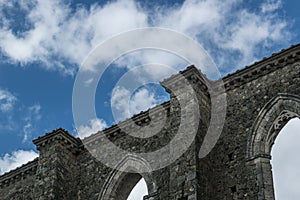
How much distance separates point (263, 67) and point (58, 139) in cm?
683

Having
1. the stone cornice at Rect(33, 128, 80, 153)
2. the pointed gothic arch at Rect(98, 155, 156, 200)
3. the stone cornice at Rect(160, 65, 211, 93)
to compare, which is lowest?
the pointed gothic arch at Rect(98, 155, 156, 200)

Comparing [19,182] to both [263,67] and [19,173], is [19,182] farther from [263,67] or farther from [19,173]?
[263,67]

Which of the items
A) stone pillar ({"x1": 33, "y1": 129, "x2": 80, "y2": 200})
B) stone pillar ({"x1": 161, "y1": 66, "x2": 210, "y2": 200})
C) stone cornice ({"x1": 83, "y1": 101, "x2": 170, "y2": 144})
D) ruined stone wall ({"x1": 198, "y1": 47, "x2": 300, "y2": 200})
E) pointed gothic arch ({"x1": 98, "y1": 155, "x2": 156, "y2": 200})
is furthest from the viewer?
stone pillar ({"x1": 33, "y1": 129, "x2": 80, "y2": 200})

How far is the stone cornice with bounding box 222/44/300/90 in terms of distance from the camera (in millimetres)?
13289

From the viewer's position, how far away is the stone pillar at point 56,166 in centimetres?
1541

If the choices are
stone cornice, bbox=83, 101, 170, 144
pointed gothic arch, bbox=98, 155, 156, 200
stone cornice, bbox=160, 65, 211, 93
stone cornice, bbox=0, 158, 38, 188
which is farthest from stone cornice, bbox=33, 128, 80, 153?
stone cornice, bbox=160, 65, 211, 93

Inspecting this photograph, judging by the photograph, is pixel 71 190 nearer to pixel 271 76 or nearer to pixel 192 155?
pixel 192 155

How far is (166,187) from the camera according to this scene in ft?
43.3

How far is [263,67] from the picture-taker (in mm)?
13734

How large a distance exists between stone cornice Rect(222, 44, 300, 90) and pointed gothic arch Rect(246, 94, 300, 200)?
97 cm

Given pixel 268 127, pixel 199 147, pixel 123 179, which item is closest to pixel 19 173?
pixel 123 179

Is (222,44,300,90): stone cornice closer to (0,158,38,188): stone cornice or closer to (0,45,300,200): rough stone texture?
(0,45,300,200): rough stone texture

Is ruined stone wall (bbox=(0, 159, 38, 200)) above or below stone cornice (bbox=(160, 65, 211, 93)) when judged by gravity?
below

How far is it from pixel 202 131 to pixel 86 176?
15.0 feet
